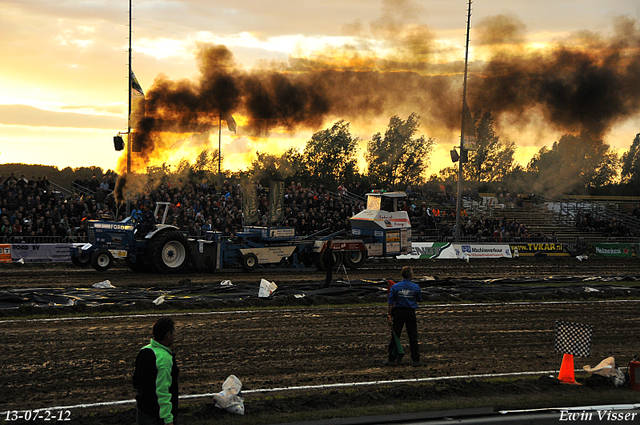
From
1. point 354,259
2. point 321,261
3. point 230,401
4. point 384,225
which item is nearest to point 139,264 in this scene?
point 321,261

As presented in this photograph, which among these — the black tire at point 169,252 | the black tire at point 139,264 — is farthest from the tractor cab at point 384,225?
the black tire at point 139,264

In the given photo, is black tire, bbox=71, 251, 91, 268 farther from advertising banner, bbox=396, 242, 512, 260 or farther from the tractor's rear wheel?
advertising banner, bbox=396, 242, 512, 260

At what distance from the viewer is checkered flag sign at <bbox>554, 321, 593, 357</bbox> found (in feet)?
28.8

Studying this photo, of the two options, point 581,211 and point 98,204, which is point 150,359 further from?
point 581,211

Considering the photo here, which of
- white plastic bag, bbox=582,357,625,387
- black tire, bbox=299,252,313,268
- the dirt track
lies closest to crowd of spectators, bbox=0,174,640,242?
black tire, bbox=299,252,313,268

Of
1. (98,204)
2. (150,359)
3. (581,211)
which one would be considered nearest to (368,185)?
(581,211)

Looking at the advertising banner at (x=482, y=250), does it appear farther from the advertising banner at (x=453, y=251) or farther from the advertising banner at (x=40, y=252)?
the advertising banner at (x=40, y=252)

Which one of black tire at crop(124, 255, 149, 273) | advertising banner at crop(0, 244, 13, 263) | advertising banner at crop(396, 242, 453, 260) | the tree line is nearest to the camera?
black tire at crop(124, 255, 149, 273)

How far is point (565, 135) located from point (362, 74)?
43.6 ft

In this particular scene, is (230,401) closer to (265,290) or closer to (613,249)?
(265,290)

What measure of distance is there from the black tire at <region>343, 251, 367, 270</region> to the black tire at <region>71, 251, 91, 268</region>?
1003cm

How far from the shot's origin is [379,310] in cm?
1434

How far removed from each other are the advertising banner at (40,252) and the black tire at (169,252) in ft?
23.3

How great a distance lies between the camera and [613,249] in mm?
35562
